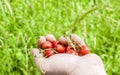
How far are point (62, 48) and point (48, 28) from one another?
75 cm

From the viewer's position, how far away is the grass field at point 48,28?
3582 millimetres

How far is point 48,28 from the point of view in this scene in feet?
13.0

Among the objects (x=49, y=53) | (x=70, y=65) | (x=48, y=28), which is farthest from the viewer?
(x=48, y=28)

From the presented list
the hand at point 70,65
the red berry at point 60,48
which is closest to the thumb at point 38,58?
the hand at point 70,65

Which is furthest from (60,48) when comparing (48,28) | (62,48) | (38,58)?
(48,28)

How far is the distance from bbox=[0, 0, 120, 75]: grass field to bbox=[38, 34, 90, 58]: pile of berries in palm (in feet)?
0.68

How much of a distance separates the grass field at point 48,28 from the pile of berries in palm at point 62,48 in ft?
0.68

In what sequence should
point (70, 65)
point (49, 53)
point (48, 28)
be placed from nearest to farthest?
point (70, 65) → point (49, 53) → point (48, 28)

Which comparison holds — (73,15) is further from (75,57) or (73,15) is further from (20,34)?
(75,57)

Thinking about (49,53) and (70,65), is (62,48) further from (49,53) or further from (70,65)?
(70,65)

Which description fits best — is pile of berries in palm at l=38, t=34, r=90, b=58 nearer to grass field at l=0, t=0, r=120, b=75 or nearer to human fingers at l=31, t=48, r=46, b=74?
human fingers at l=31, t=48, r=46, b=74

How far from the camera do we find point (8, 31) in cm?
387

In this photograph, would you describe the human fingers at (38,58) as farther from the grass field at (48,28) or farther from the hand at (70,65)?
the grass field at (48,28)

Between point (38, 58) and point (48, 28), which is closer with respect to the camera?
point (38, 58)
